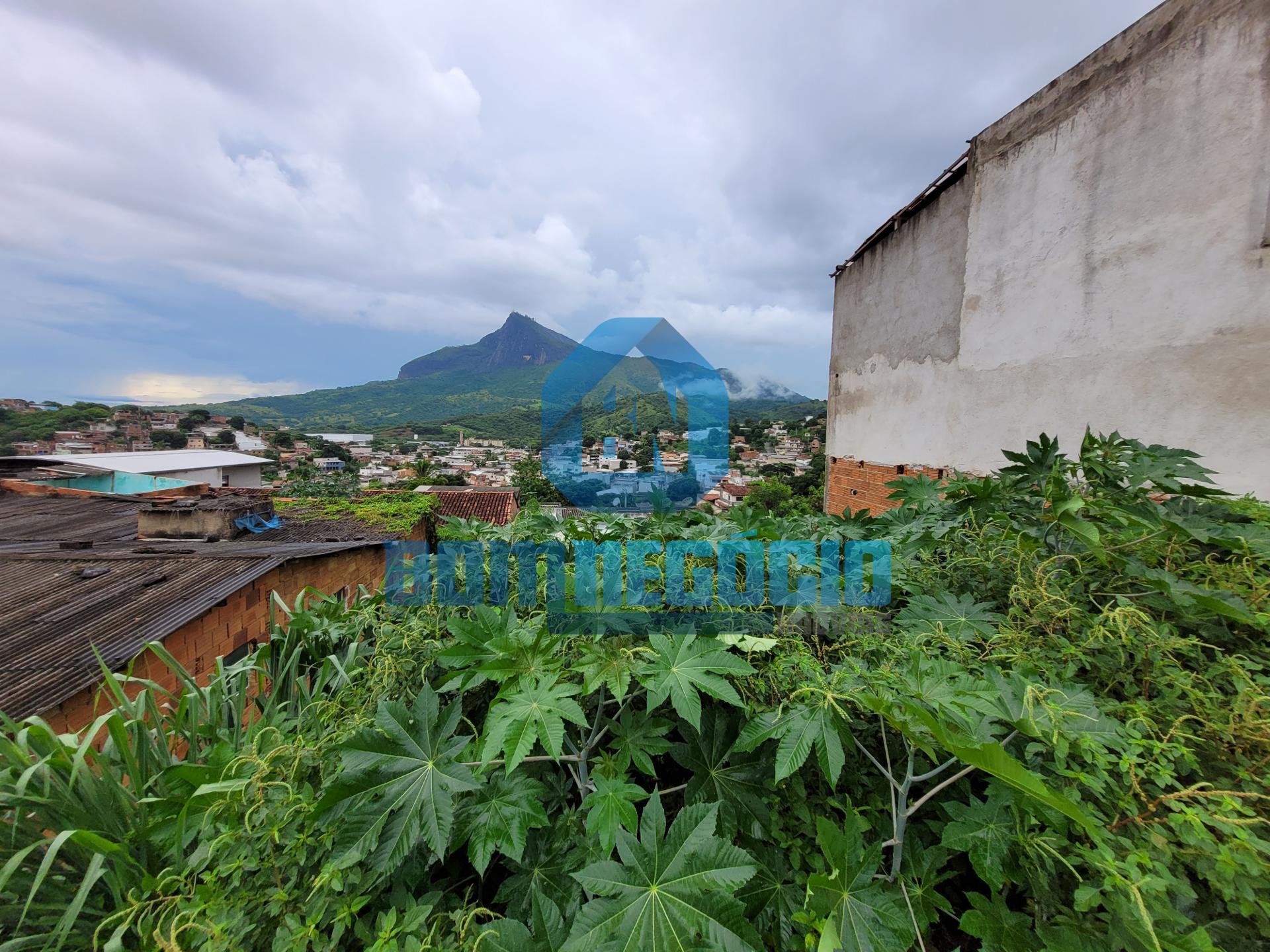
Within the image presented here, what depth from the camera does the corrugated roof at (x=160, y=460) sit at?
18938 mm

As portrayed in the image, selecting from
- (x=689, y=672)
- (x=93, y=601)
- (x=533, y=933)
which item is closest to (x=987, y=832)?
(x=689, y=672)

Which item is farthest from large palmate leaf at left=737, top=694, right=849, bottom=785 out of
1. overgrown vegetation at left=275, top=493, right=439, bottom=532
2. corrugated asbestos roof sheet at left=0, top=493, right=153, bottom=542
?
corrugated asbestos roof sheet at left=0, top=493, right=153, bottom=542

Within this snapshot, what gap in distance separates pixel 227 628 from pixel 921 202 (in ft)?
25.1

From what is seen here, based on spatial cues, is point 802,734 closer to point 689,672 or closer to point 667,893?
point 689,672

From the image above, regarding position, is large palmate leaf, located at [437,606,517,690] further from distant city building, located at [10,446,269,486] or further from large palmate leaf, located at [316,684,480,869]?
distant city building, located at [10,446,269,486]

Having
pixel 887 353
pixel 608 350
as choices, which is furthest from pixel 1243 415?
pixel 608 350

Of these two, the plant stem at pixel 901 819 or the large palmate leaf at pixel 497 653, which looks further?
the large palmate leaf at pixel 497 653

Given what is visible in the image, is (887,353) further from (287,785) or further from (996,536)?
(287,785)

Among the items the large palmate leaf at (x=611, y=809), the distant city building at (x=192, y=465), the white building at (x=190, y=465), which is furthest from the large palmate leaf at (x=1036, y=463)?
the distant city building at (x=192, y=465)

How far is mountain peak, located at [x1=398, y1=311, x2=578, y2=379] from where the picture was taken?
20.2 m

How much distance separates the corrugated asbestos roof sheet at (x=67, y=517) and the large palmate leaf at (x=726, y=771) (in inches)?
396

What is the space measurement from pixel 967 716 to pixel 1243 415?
10.2ft

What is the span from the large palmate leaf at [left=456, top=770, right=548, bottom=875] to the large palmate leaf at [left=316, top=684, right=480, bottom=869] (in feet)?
0.17

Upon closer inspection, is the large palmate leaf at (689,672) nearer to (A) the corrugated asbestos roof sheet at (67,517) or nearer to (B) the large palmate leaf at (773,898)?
(B) the large palmate leaf at (773,898)
